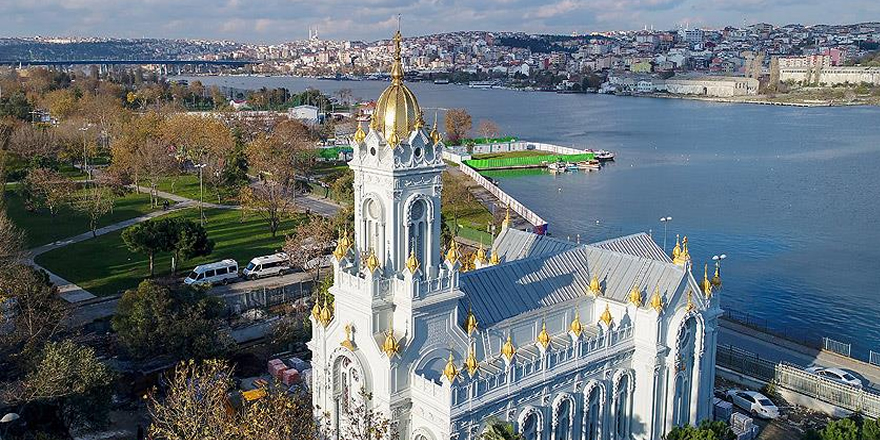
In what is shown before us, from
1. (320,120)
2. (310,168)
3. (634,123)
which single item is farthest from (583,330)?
(634,123)

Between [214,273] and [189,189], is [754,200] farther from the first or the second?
[214,273]

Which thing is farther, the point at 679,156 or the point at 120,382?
the point at 679,156

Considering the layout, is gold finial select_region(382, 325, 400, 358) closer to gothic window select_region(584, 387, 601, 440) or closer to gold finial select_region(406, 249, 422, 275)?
gold finial select_region(406, 249, 422, 275)

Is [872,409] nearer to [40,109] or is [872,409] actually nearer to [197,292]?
[197,292]

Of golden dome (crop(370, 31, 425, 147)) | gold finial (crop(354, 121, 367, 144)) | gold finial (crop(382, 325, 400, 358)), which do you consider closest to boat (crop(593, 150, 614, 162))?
golden dome (crop(370, 31, 425, 147))

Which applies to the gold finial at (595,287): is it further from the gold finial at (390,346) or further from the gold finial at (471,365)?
the gold finial at (390,346)
